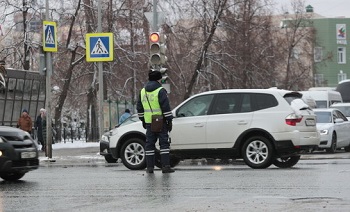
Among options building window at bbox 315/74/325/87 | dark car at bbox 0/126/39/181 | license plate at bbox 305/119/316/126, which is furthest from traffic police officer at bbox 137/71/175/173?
building window at bbox 315/74/325/87

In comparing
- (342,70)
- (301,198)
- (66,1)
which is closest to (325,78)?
(342,70)

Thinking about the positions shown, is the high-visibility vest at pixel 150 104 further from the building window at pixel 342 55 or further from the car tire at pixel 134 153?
the building window at pixel 342 55

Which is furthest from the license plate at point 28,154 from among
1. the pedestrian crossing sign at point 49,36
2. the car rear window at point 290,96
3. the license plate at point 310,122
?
the pedestrian crossing sign at point 49,36

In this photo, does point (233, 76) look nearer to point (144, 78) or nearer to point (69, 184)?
point (144, 78)

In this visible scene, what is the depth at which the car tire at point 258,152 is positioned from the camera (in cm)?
→ 1750

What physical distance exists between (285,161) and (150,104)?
13.3ft

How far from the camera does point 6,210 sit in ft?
32.9

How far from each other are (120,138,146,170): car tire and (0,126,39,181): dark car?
3684mm

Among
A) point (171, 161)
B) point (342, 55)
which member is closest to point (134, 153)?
point (171, 161)

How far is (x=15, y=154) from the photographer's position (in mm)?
14609

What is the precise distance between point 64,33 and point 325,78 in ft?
190

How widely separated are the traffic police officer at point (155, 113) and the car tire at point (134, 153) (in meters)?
2.61

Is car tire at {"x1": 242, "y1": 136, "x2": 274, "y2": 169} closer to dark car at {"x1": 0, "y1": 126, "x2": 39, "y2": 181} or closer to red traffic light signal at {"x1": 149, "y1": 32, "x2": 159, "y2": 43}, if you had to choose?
dark car at {"x1": 0, "y1": 126, "x2": 39, "y2": 181}

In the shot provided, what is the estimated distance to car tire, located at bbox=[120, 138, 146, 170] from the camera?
18609mm
